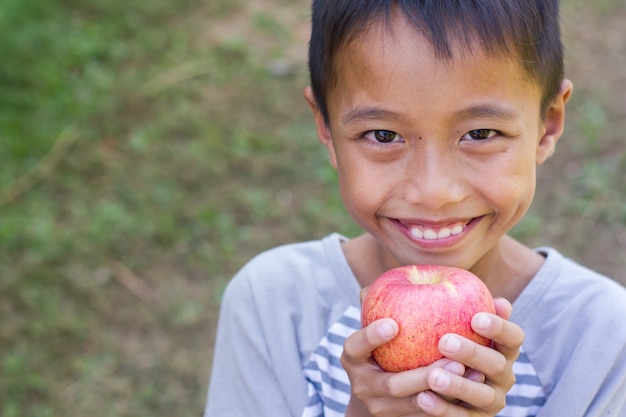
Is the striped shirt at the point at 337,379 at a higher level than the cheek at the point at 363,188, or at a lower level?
lower

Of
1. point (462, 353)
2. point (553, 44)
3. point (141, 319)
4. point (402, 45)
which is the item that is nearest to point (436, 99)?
point (402, 45)

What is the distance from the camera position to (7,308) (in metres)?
3.49

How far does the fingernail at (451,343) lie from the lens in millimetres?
1420

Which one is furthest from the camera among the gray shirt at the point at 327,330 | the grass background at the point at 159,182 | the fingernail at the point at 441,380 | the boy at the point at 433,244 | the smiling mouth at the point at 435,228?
the grass background at the point at 159,182

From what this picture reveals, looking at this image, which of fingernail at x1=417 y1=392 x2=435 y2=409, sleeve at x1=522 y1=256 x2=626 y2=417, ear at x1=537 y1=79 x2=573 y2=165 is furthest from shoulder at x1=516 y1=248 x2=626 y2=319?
fingernail at x1=417 y1=392 x2=435 y2=409

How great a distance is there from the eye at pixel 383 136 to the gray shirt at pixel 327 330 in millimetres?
411

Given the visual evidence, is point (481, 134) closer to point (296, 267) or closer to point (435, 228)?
point (435, 228)

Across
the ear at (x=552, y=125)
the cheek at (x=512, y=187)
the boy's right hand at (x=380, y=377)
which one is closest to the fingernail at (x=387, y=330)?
the boy's right hand at (x=380, y=377)

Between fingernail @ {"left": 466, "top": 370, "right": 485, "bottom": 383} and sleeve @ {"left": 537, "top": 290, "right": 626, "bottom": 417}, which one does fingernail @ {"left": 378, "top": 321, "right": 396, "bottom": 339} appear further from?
sleeve @ {"left": 537, "top": 290, "right": 626, "bottom": 417}

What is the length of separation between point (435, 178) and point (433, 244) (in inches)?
6.6

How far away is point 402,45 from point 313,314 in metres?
0.67

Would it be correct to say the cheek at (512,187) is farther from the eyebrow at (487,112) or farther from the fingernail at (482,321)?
the fingernail at (482,321)

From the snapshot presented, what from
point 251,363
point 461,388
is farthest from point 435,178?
point 251,363

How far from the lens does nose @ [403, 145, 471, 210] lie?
1.54 m
